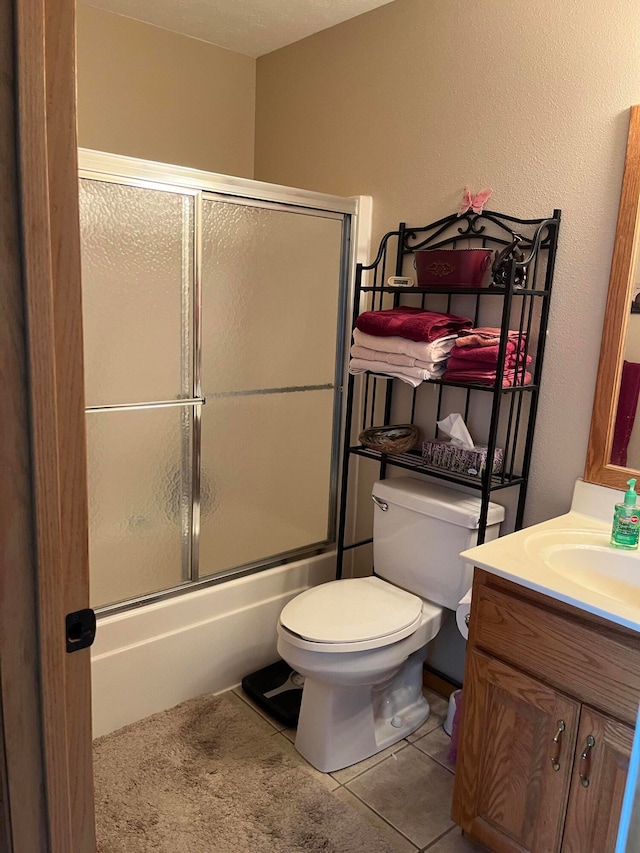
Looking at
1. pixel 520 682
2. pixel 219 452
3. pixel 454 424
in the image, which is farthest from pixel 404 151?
pixel 520 682

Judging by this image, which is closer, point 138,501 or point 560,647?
point 560,647

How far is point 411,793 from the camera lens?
1915 millimetres

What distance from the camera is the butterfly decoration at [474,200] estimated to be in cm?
207

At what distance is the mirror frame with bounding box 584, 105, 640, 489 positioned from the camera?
1.72 meters

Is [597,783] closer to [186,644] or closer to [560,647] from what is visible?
[560,647]

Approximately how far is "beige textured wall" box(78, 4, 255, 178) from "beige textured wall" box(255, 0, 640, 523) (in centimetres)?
44

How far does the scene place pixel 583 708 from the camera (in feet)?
4.61

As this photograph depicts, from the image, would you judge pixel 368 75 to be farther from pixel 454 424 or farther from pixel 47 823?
pixel 47 823

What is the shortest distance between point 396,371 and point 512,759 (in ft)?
3.67

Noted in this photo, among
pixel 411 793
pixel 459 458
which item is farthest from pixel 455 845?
pixel 459 458

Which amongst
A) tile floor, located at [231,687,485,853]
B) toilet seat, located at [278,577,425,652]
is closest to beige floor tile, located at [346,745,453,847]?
tile floor, located at [231,687,485,853]

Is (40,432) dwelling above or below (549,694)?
above

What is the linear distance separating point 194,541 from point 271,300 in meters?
0.90

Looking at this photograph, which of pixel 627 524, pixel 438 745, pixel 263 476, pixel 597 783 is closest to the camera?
pixel 597 783
